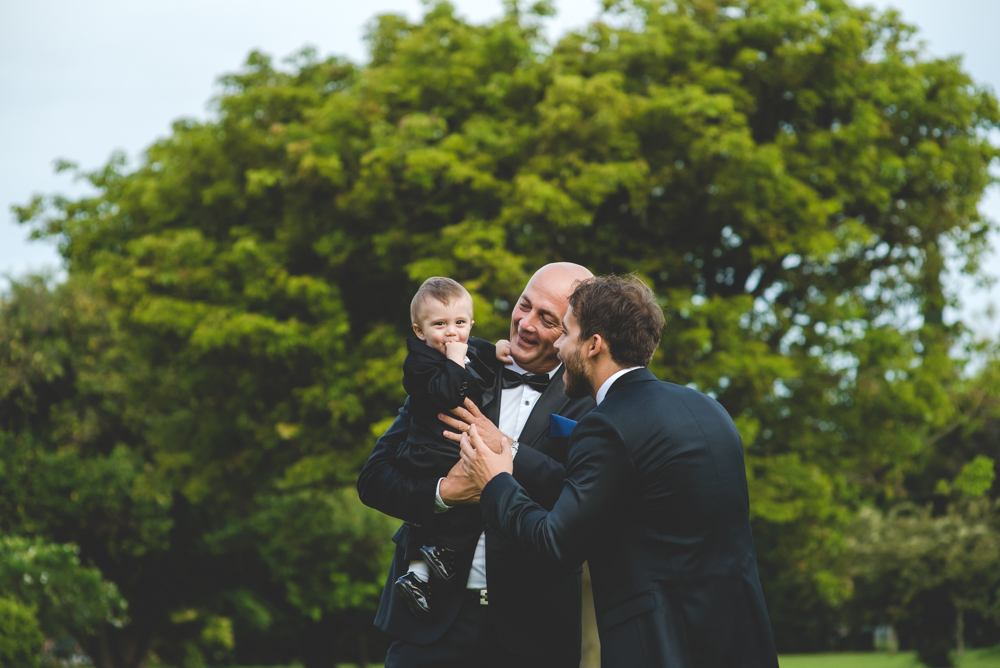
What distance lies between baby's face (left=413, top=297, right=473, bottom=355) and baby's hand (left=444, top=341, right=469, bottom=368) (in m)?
0.05

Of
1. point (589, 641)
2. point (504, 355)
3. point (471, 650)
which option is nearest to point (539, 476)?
point (504, 355)

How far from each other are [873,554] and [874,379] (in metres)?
11.9

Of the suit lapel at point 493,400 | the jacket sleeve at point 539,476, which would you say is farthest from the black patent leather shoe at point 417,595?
the suit lapel at point 493,400

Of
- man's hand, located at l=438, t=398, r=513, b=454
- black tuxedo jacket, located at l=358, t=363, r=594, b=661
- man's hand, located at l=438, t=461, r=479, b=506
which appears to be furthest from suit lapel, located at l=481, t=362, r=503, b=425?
man's hand, located at l=438, t=461, r=479, b=506

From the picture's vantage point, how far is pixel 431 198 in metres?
13.2

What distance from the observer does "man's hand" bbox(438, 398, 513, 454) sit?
3248 mm

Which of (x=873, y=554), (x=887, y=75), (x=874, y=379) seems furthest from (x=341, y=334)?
(x=873, y=554)

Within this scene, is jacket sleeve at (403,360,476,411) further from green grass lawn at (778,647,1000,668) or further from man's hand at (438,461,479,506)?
green grass lawn at (778,647,1000,668)

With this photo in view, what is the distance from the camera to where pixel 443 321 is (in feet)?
12.0

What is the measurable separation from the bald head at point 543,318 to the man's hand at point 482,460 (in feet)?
1.56

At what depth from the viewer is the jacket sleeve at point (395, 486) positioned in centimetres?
336

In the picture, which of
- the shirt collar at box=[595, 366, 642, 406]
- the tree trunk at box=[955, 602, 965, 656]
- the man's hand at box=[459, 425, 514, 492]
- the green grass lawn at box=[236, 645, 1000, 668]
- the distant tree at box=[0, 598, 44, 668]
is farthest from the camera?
the green grass lawn at box=[236, 645, 1000, 668]

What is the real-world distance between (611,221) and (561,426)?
417 inches

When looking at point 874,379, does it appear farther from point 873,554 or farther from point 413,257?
point 873,554
